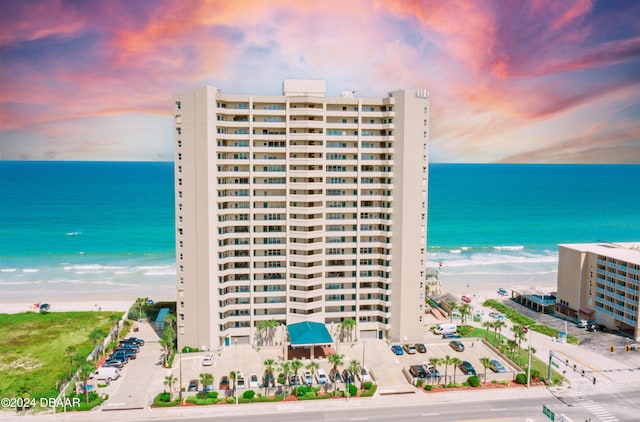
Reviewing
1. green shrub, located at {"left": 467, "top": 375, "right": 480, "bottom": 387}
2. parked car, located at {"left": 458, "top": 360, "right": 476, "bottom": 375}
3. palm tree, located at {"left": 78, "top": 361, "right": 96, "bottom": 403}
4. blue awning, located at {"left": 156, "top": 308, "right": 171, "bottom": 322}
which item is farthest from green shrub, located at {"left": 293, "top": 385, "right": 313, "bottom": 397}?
blue awning, located at {"left": 156, "top": 308, "right": 171, "bottom": 322}

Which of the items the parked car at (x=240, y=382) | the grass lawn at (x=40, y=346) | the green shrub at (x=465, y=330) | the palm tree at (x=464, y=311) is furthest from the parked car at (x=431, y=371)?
the grass lawn at (x=40, y=346)

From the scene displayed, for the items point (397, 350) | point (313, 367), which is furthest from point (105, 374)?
point (397, 350)

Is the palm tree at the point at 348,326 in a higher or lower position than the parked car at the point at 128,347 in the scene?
higher

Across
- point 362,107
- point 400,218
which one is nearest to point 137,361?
point 400,218

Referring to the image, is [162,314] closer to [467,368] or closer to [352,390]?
[352,390]

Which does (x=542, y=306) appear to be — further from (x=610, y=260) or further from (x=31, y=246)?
(x=31, y=246)

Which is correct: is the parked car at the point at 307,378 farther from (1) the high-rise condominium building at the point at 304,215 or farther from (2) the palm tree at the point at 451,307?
(2) the palm tree at the point at 451,307
